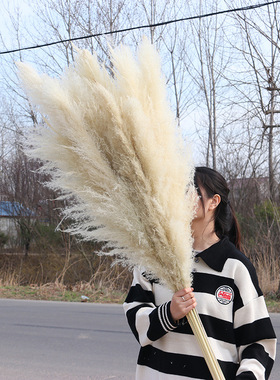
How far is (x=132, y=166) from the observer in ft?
5.38

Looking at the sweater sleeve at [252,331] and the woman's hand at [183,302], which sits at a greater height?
the woman's hand at [183,302]

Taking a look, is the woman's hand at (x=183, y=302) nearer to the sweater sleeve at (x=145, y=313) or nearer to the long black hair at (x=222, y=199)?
the sweater sleeve at (x=145, y=313)

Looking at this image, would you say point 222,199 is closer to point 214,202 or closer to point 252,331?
point 214,202

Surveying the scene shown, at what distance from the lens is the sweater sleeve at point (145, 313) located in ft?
6.43

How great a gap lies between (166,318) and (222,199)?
60 cm

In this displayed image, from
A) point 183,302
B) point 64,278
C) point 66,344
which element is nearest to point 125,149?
point 183,302

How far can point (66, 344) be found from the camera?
685 centimetres

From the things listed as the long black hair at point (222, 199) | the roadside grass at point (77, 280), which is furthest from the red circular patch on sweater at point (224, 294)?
the roadside grass at point (77, 280)

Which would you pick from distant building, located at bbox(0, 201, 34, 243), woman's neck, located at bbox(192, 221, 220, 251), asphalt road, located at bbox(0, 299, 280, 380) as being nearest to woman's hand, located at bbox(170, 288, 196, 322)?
woman's neck, located at bbox(192, 221, 220, 251)

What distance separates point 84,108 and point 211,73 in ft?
51.5

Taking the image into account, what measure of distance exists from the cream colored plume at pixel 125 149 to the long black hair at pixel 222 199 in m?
Result: 0.49

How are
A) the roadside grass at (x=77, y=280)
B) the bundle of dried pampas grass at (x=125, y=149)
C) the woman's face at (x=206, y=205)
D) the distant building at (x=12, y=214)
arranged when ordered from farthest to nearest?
the distant building at (x=12, y=214)
the roadside grass at (x=77, y=280)
the woman's face at (x=206, y=205)
the bundle of dried pampas grass at (x=125, y=149)

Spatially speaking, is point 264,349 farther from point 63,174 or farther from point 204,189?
point 63,174

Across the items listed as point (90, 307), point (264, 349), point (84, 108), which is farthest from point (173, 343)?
point (90, 307)
